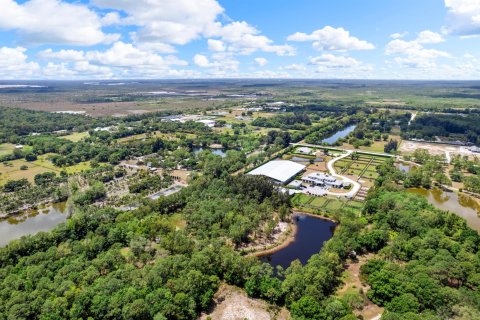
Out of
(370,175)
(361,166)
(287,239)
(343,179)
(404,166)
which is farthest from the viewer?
(404,166)

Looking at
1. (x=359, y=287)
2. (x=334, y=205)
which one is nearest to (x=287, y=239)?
(x=359, y=287)

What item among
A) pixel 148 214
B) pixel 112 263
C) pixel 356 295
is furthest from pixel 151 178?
pixel 356 295

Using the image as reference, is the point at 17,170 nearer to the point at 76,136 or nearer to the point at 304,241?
the point at 76,136

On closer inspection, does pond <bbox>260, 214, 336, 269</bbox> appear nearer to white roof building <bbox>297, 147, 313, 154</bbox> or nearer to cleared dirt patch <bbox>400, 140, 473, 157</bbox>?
white roof building <bbox>297, 147, 313, 154</bbox>

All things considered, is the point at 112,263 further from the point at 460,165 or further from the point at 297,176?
the point at 460,165

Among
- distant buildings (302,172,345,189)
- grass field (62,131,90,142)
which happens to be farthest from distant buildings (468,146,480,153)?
grass field (62,131,90,142)
